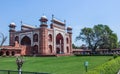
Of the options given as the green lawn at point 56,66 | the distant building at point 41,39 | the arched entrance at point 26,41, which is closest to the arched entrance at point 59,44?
the distant building at point 41,39

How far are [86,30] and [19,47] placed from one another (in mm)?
18920

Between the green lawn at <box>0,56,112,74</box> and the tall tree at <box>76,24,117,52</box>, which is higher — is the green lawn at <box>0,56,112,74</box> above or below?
below

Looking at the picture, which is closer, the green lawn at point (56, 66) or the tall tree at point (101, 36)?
the green lawn at point (56, 66)

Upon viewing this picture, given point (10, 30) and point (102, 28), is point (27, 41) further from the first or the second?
point (102, 28)

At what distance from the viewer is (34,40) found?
2237 inches

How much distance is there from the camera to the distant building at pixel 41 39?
53.8 metres

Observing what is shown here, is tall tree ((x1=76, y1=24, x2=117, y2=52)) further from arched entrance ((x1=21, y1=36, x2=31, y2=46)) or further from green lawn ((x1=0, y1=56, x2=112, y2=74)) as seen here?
green lawn ((x1=0, y1=56, x2=112, y2=74))

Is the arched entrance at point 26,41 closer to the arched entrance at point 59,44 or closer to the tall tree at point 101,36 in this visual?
the arched entrance at point 59,44

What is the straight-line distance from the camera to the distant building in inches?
2117

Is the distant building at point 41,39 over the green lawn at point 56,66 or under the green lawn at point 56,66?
over

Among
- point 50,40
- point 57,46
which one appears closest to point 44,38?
point 50,40

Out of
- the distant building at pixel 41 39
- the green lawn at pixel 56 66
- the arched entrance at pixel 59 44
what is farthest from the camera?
the arched entrance at pixel 59 44

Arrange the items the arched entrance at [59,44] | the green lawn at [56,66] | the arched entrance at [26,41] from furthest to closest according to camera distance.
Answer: the arched entrance at [59,44]
the arched entrance at [26,41]
the green lawn at [56,66]

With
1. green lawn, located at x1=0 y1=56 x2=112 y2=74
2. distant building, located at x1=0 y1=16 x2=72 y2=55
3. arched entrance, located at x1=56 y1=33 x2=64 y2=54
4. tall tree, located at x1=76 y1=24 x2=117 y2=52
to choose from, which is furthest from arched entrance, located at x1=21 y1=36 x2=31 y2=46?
green lawn, located at x1=0 y1=56 x2=112 y2=74
